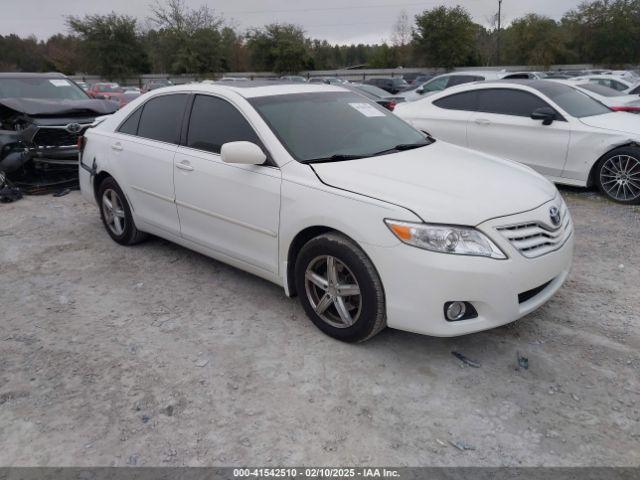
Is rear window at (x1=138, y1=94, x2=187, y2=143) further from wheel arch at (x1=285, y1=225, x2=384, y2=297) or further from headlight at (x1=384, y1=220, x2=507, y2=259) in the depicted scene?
headlight at (x1=384, y1=220, x2=507, y2=259)

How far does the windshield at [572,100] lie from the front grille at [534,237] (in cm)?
440

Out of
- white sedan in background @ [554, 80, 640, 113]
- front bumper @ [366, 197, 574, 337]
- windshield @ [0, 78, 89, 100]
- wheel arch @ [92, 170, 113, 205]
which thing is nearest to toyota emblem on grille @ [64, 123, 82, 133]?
windshield @ [0, 78, 89, 100]

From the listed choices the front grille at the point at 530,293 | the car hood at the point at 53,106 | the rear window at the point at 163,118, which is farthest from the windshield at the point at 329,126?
the car hood at the point at 53,106

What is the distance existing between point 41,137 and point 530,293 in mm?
6923

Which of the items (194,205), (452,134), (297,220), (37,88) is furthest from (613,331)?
(37,88)

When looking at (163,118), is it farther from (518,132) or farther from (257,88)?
(518,132)

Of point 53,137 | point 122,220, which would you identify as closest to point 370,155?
point 122,220

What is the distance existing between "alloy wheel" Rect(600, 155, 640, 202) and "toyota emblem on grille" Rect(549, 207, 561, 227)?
3896 millimetres

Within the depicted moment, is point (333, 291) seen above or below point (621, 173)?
below

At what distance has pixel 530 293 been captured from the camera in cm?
320

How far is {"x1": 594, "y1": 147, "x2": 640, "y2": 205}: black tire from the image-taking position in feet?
21.2

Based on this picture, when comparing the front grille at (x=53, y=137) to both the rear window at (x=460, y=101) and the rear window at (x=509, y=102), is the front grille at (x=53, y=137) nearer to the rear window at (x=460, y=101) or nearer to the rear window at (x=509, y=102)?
the rear window at (x=460, y=101)

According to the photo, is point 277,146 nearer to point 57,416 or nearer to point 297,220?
point 297,220

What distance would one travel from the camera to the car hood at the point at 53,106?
7.61m
